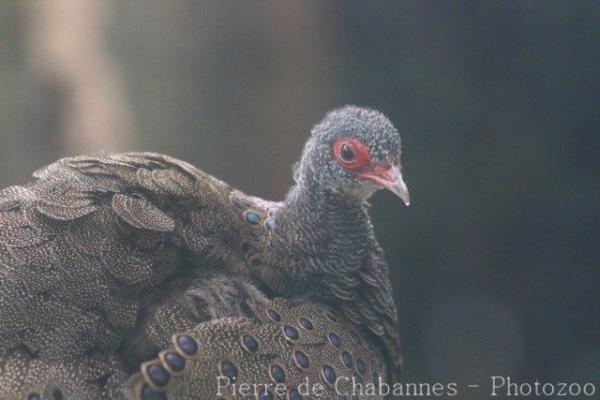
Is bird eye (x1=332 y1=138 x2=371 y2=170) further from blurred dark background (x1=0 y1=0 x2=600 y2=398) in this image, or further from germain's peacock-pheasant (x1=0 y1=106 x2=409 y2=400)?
blurred dark background (x1=0 y1=0 x2=600 y2=398)

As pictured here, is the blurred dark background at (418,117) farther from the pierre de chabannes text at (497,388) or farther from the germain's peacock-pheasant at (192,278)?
the germain's peacock-pheasant at (192,278)

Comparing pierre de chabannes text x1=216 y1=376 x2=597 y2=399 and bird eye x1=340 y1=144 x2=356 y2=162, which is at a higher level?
bird eye x1=340 y1=144 x2=356 y2=162

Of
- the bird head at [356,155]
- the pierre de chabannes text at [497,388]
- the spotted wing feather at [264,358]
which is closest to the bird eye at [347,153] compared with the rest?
the bird head at [356,155]

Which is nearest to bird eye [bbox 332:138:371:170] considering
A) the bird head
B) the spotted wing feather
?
the bird head

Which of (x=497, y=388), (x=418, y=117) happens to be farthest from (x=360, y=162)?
(x=497, y=388)

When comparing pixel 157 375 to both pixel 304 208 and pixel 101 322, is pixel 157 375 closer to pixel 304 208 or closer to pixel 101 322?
pixel 101 322

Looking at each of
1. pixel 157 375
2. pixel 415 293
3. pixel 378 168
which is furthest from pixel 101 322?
pixel 415 293
